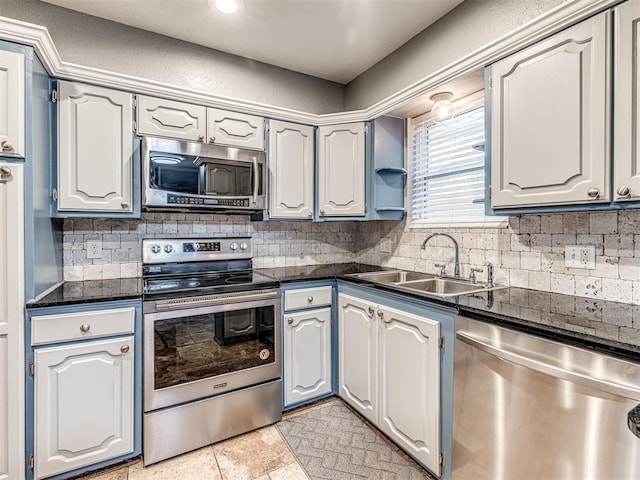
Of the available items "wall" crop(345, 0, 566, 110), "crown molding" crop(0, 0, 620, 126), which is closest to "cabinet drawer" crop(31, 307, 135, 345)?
"crown molding" crop(0, 0, 620, 126)

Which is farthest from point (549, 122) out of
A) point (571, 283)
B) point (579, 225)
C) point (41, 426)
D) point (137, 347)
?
point (41, 426)

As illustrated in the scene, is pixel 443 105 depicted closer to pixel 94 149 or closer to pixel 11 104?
pixel 94 149

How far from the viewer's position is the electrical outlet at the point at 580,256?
1.56m

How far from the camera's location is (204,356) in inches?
76.2

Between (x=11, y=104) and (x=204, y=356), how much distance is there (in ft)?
4.96

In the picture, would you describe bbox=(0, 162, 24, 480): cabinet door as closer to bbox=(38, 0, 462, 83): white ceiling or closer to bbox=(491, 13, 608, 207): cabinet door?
→ bbox=(38, 0, 462, 83): white ceiling

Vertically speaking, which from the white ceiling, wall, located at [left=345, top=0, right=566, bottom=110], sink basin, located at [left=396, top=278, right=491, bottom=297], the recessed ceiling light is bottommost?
sink basin, located at [left=396, top=278, right=491, bottom=297]

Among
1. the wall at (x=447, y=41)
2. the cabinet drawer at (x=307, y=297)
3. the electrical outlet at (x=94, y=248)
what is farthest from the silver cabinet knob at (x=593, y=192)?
the electrical outlet at (x=94, y=248)

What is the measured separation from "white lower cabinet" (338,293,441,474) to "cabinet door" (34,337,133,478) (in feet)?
4.22

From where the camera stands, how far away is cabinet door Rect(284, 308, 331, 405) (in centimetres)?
222

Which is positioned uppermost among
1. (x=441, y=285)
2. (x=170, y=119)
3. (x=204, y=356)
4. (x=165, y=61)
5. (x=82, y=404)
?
(x=165, y=61)

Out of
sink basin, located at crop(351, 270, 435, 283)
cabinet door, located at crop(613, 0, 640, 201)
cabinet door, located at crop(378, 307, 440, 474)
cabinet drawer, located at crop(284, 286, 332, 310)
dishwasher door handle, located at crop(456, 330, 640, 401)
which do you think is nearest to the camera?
dishwasher door handle, located at crop(456, 330, 640, 401)

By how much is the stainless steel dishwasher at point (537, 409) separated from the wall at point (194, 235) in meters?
1.67

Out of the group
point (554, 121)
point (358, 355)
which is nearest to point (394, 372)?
point (358, 355)
